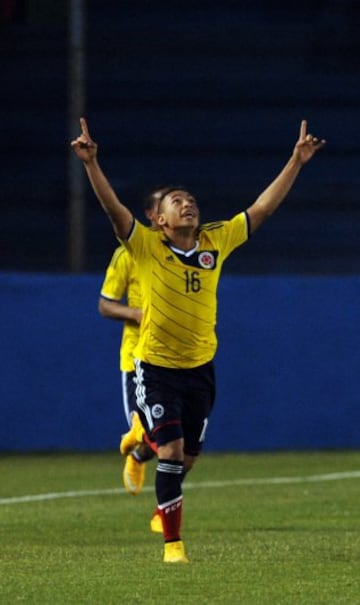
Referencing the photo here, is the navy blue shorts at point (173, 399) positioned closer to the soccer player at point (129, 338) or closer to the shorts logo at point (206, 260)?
the shorts logo at point (206, 260)

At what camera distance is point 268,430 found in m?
16.2

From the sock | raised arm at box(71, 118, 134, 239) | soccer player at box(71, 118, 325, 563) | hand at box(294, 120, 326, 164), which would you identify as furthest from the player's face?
the sock

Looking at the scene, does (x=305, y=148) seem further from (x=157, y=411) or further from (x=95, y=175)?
(x=157, y=411)

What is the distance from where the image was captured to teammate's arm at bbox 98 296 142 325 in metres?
10.9

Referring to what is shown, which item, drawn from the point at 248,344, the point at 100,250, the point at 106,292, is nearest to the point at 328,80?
the point at 100,250

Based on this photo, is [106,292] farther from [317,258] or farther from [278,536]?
[317,258]

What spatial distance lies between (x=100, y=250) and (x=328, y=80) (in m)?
3.51

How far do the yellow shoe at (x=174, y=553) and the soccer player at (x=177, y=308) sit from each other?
0.72 feet

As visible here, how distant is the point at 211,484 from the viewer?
13.5 metres

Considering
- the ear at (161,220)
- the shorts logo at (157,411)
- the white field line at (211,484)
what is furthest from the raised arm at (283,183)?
the white field line at (211,484)

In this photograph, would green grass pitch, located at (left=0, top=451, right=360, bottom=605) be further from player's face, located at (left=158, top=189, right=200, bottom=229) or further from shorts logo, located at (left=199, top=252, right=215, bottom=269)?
player's face, located at (left=158, top=189, right=200, bottom=229)

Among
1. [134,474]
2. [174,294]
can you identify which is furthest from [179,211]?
[134,474]

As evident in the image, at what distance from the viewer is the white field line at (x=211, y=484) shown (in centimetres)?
1238

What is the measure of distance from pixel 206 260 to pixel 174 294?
241 millimetres
